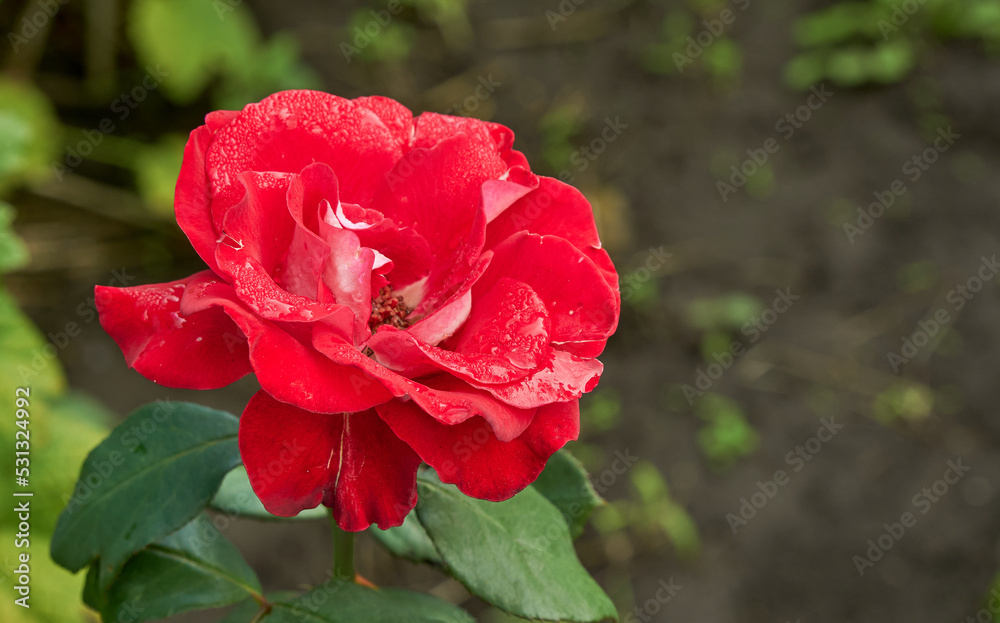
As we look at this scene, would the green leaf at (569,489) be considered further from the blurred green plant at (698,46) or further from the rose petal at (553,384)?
the blurred green plant at (698,46)

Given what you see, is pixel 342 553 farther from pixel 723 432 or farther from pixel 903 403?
pixel 903 403

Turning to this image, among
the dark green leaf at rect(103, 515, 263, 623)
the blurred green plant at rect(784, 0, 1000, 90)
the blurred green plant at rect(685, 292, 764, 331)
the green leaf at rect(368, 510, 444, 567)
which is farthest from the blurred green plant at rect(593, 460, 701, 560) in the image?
the blurred green plant at rect(784, 0, 1000, 90)

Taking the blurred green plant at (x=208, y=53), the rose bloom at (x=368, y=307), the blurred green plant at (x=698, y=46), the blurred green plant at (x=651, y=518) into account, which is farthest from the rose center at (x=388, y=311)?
the blurred green plant at (x=698, y=46)

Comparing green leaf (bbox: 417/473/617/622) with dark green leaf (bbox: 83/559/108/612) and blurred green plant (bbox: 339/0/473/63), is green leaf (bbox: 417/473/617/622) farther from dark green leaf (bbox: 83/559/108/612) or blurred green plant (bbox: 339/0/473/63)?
blurred green plant (bbox: 339/0/473/63)

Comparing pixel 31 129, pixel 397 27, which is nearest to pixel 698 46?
pixel 397 27

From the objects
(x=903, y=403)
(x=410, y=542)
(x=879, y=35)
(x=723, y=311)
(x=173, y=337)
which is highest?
(x=173, y=337)
